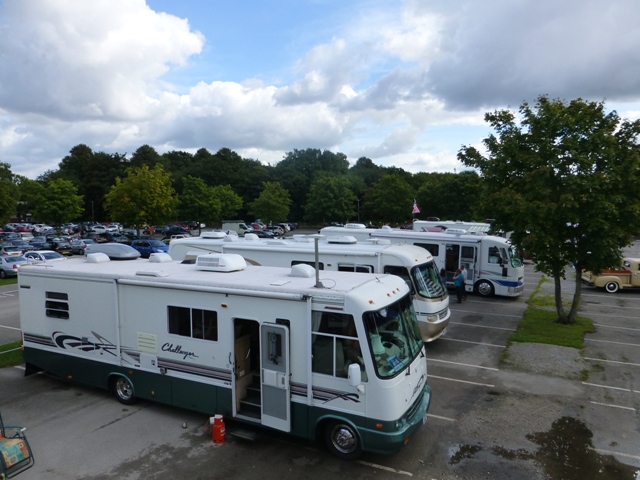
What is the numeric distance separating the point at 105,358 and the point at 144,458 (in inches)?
107

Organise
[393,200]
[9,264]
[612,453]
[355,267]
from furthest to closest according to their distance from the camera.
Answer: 1. [393,200]
2. [9,264]
3. [355,267]
4. [612,453]

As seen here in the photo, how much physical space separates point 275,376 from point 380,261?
6.22 m

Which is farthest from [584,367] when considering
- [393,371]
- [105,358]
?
[105,358]

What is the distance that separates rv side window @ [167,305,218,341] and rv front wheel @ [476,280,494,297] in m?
15.2

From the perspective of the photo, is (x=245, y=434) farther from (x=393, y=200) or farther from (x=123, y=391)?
(x=393, y=200)

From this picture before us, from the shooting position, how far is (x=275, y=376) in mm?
7582

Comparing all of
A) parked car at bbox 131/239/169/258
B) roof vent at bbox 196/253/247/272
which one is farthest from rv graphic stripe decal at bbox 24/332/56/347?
parked car at bbox 131/239/169/258

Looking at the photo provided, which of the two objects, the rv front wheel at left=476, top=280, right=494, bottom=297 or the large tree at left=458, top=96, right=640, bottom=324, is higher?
the large tree at left=458, top=96, right=640, bottom=324

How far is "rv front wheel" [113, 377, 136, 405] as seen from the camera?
30.9 feet

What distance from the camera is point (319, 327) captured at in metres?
7.26

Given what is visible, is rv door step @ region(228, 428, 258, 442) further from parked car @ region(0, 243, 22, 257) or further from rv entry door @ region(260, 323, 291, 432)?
parked car @ region(0, 243, 22, 257)

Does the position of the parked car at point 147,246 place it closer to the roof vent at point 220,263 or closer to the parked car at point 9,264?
the parked car at point 9,264

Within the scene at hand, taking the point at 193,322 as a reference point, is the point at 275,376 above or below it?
below

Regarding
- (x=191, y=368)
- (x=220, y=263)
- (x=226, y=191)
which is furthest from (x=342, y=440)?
(x=226, y=191)
